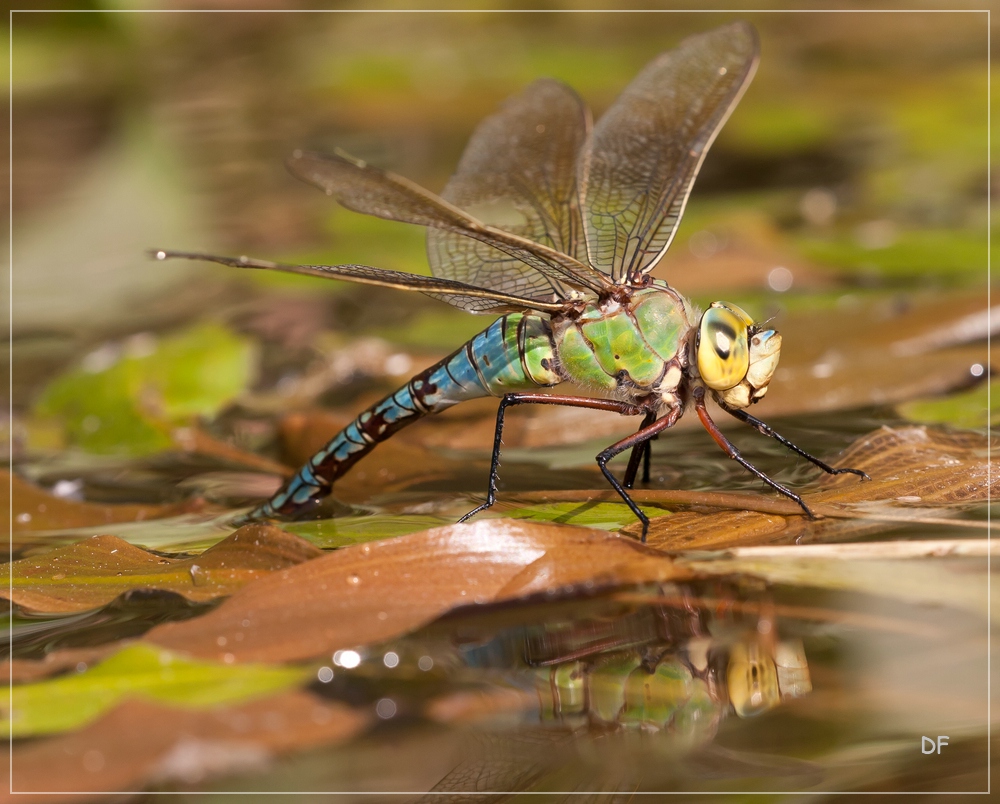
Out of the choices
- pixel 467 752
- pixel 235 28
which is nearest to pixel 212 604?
pixel 467 752

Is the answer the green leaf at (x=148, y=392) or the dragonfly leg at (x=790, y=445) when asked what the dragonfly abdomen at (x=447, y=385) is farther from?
the green leaf at (x=148, y=392)

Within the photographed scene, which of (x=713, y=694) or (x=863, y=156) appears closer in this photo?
(x=713, y=694)

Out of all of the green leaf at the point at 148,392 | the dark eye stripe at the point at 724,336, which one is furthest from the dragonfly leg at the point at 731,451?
the green leaf at the point at 148,392

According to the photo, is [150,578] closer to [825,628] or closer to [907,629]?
[825,628]

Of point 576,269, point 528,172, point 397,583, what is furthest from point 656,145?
point 397,583

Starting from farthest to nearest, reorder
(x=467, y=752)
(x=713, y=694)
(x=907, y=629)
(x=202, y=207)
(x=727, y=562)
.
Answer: (x=202, y=207) → (x=727, y=562) → (x=907, y=629) → (x=713, y=694) → (x=467, y=752)
